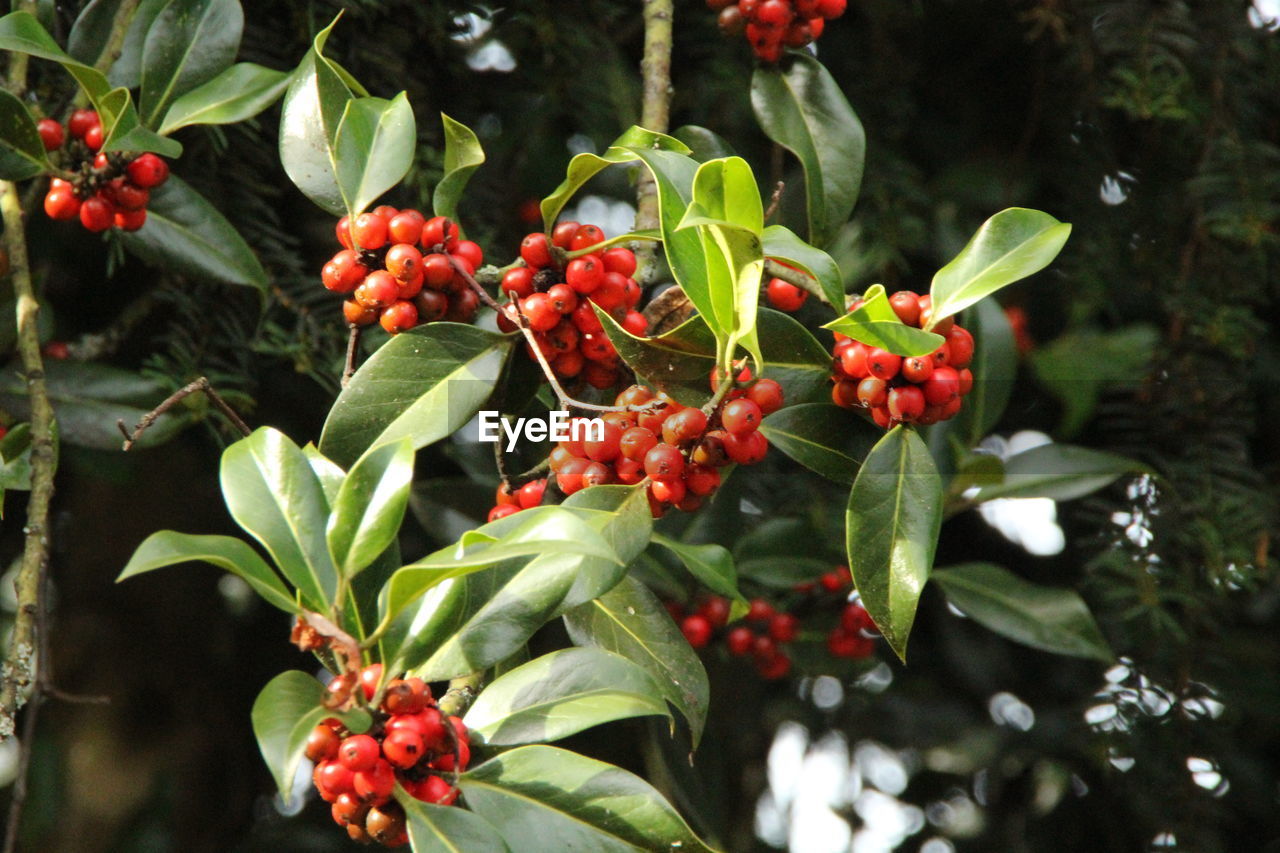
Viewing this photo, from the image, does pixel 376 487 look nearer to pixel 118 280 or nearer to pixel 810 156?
pixel 810 156

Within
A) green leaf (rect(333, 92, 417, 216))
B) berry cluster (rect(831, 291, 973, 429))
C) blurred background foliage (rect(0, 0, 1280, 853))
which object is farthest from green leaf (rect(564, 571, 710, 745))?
blurred background foliage (rect(0, 0, 1280, 853))

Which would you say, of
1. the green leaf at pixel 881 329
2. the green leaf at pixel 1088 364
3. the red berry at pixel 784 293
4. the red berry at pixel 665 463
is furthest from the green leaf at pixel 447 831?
the green leaf at pixel 1088 364

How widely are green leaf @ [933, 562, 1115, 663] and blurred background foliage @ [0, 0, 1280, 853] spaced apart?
6cm

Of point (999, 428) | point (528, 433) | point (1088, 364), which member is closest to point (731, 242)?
point (528, 433)

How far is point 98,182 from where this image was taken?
1.01m

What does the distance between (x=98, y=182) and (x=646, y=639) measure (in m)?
0.63

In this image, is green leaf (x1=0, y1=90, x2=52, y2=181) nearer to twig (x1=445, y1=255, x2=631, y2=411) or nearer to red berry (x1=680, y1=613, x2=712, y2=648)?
twig (x1=445, y1=255, x2=631, y2=411)

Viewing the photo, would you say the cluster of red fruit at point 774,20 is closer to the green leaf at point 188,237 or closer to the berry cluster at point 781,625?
the green leaf at point 188,237

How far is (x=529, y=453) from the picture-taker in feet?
4.25

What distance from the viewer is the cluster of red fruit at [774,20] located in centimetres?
110

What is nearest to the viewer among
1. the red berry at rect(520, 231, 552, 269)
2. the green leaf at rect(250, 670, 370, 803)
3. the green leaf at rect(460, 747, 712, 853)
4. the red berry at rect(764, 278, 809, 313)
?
the green leaf at rect(250, 670, 370, 803)

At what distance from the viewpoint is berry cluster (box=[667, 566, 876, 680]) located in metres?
1.41

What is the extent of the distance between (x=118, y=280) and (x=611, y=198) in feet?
2.37

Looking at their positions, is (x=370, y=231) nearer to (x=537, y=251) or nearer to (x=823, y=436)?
(x=537, y=251)
